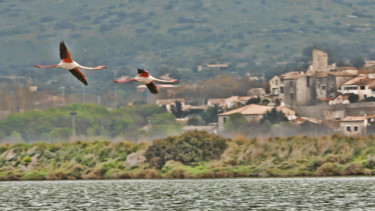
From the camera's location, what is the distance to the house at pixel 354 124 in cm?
10364

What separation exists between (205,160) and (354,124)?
41.5 m

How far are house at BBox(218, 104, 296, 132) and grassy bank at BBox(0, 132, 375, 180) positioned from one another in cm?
2974

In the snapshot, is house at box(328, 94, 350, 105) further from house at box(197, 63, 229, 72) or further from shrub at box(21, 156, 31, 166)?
shrub at box(21, 156, 31, 166)

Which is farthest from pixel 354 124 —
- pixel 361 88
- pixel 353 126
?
pixel 361 88

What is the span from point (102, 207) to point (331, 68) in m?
78.9

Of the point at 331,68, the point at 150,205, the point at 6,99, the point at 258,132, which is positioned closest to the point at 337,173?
the point at 150,205

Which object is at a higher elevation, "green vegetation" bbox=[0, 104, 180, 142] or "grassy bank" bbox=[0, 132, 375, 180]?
"green vegetation" bbox=[0, 104, 180, 142]

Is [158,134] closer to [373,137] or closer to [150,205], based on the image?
[373,137]

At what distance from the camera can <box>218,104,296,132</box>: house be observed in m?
103

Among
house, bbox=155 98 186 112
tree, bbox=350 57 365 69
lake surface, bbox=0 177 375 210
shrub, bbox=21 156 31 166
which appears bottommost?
lake surface, bbox=0 177 375 210

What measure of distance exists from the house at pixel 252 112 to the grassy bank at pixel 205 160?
2974 cm

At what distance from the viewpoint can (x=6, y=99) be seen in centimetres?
11550

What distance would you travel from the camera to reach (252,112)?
343ft

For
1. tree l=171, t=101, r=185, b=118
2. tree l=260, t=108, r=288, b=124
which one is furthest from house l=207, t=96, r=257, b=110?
tree l=171, t=101, r=185, b=118
